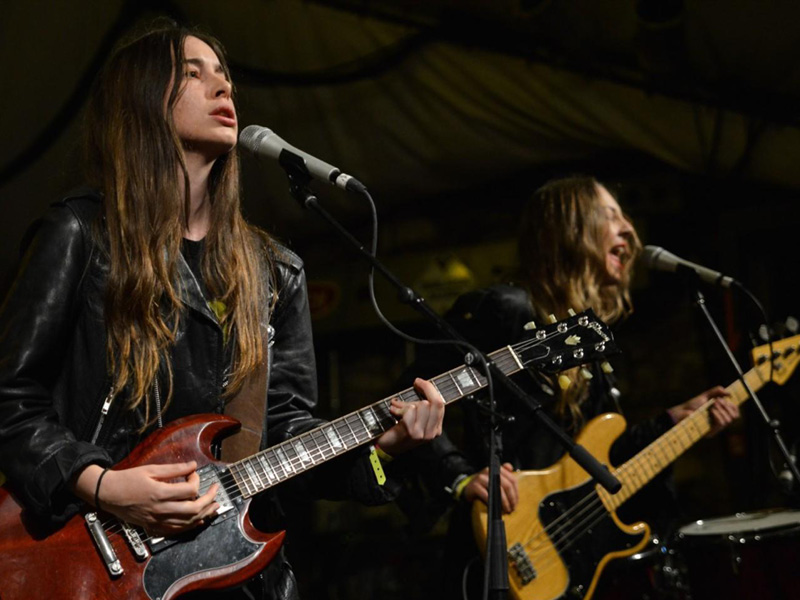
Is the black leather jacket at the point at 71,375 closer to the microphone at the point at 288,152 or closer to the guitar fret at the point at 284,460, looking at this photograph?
the guitar fret at the point at 284,460

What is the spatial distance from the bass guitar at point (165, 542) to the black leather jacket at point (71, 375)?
63mm

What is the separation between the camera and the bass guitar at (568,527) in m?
3.43

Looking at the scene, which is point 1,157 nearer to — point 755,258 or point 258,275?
point 258,275

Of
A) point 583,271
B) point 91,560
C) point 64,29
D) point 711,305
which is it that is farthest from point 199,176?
point 711,305

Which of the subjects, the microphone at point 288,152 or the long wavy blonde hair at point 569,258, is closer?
the microphone at point 288,152

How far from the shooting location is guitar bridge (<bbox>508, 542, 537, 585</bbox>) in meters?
3.40

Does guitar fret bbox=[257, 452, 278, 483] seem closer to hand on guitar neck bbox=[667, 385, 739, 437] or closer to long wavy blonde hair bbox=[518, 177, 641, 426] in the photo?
long wavy blonde hair bbox=[518, 177, 641, 426]

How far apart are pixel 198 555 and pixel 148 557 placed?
11cm

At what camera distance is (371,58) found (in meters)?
5.07

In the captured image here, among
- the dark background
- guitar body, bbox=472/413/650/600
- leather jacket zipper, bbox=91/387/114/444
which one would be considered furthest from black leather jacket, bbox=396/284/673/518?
leather jacket zipper, bbox=91/387/114/444

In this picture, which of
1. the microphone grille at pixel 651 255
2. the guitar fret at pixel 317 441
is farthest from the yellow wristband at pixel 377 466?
the microphone grille at pixel 651 255

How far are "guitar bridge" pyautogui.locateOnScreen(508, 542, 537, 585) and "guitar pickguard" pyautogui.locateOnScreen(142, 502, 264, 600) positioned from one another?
1.44 meters

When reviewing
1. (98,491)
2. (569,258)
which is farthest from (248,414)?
(569,258)

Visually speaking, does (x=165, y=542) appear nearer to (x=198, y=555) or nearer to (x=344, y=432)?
(x=198, y=555)
